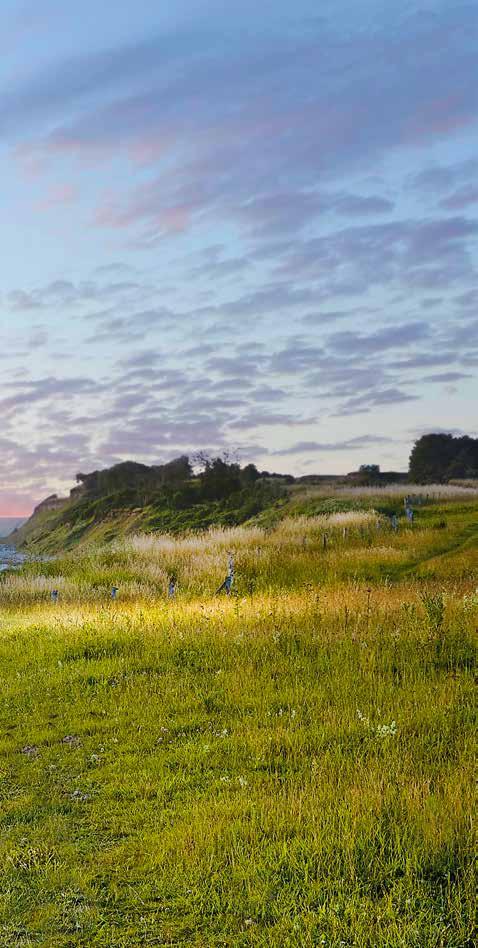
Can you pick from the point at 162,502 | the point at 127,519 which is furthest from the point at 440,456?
the point at 127,519

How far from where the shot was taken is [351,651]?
1198 cm

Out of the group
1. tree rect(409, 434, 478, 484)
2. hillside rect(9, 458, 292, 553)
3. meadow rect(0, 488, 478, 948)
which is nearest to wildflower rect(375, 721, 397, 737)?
meadow rect(0, 488, 478, 948)

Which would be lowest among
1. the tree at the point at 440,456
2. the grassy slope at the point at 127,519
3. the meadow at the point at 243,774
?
the meadow at the point at 243,774

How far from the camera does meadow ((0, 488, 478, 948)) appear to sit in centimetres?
532

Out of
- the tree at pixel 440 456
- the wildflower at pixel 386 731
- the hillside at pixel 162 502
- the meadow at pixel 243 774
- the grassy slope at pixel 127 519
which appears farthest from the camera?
the tree at pixel 440 456

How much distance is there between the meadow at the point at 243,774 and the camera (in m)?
5.32

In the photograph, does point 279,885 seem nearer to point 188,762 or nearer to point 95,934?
point 95,934

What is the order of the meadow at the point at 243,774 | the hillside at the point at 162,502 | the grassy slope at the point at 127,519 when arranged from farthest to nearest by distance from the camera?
1. the hillside at the point at 162,502
2. the grassy slope at the point at 127,519
3. the meadow at the point at 243,774

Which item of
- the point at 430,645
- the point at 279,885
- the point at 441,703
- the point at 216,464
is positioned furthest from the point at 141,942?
the point at 216,464

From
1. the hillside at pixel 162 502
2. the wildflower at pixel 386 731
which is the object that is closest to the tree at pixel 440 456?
the hillside at pixel 162 502

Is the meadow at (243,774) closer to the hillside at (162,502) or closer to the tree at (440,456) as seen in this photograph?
the hillside at (162,502)

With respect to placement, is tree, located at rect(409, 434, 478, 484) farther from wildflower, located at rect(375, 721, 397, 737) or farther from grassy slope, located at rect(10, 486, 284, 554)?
wildflower, located at rect(375, 721, 397, 737)

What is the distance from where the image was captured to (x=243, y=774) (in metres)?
7.75

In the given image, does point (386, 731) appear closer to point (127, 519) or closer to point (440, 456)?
point (440, 456)
